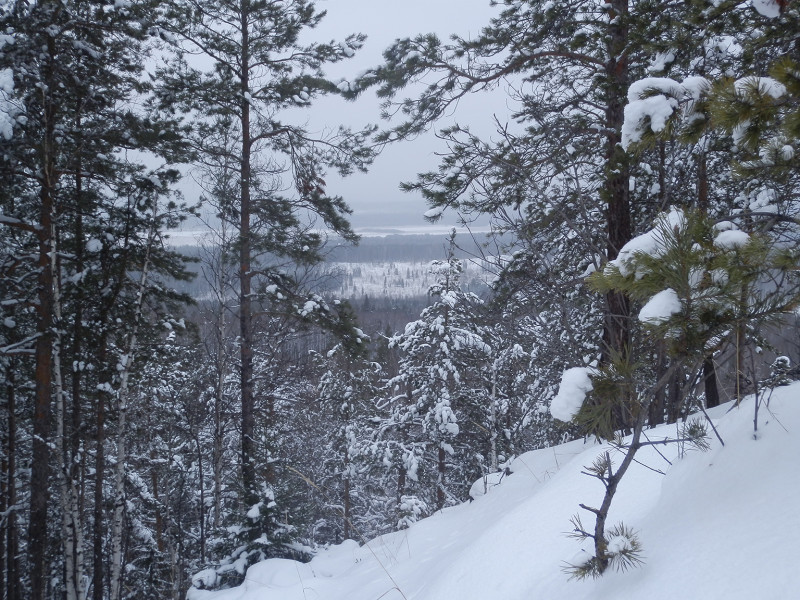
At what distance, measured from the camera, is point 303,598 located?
4695 millimetres

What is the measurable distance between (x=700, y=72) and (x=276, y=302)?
758 cm

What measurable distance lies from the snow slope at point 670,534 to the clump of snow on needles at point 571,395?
2.01ft

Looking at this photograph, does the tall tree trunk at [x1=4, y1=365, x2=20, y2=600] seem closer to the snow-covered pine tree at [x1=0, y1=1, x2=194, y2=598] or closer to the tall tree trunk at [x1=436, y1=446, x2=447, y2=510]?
the snow-covered pine tree at [x1=0, y1=1, x2=194, y2=598]

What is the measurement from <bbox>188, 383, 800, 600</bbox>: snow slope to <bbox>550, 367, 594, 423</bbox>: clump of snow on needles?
612 mm

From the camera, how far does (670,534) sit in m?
1.98

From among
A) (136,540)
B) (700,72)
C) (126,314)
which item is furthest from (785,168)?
(136,540)

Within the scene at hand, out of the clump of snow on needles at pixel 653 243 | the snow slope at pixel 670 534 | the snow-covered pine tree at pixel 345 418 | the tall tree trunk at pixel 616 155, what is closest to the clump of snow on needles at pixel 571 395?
the clump of snow on needles at pixel 653 243

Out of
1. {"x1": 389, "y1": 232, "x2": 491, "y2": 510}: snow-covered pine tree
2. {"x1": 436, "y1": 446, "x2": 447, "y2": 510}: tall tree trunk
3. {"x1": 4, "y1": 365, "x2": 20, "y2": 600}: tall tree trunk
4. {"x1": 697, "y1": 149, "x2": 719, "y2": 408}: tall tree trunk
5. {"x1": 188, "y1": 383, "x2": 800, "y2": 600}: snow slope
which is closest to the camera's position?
{"x1": 188, "y1": 383, "x2": 800, "y2": 600}: snow slope

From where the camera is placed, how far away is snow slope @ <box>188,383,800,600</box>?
1597mm

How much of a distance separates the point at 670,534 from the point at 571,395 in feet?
2.29

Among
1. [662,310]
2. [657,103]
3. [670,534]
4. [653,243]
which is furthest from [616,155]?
[670,534]

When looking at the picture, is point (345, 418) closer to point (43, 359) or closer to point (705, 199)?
point (43, 359)

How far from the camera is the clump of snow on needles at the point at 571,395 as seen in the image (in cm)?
189

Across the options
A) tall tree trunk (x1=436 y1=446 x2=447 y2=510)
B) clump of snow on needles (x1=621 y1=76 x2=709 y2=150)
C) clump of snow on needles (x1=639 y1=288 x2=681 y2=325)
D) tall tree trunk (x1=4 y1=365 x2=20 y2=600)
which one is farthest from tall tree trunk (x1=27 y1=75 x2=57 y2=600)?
tall tree trunk (x1=436 y1=446 x2=447 y2=510)
